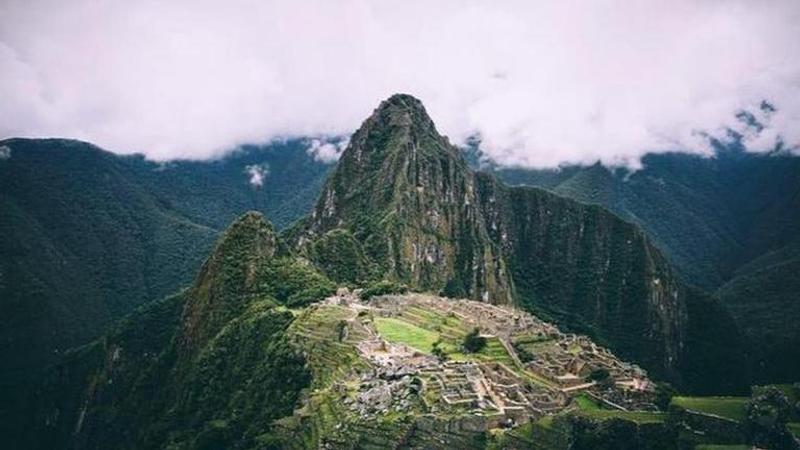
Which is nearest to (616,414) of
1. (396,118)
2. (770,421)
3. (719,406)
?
(719,406)

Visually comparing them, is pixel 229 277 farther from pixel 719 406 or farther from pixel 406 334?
pixel 719 406

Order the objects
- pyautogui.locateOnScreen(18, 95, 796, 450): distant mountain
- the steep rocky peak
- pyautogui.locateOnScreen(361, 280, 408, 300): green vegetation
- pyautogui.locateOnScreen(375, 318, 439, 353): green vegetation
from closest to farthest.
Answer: pyautogui.locateOnScreen(18, 95, 796, 450): distant mountain < pyautogui.locateOnScreen(375, 318, 439, 353): green vegetation < pyautogui.locateOnScreen(361, 280, 408, 300): green vegetation < the steep rocky peak

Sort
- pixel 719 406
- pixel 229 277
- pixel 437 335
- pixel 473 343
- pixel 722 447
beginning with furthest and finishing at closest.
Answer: pixel 229 277 → pixel 437 335 → pixel 473 343 → pixel 719 406 → pixel 722 447

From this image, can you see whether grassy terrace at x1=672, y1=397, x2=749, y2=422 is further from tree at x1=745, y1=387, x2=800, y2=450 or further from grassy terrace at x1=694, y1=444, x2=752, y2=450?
grassy terrace at x1=694, y1=444, x2=752, y2=450

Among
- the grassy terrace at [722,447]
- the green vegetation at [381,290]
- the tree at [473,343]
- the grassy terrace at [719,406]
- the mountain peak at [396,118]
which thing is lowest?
the grassy terrace at [722,447]

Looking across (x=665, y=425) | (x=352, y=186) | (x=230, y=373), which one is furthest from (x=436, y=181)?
(x=665, y=425)

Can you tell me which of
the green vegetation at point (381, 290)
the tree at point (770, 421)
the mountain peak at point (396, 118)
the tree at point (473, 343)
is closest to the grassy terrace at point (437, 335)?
the tree at point (473, 343)

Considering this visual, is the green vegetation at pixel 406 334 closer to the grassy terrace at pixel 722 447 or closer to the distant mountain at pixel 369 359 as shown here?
the distant mountain at pixel 369 359

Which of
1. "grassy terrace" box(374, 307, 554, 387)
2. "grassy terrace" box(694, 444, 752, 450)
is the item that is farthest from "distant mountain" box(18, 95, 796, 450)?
"grassy terrace" box(694, 444, 752, 450)
